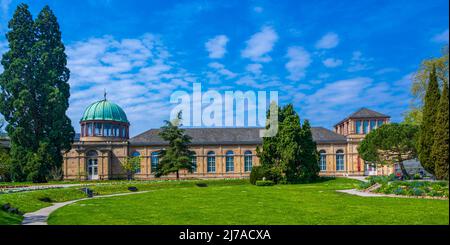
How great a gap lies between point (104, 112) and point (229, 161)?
22303 millimetres

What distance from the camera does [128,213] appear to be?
16531mm

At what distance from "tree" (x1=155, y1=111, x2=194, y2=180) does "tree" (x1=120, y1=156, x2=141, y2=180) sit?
21.5ft

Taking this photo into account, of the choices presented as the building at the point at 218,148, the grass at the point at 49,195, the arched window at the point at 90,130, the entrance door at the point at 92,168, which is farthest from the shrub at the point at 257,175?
the arched window at the point at 90,130

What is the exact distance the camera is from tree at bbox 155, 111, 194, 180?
45969mm

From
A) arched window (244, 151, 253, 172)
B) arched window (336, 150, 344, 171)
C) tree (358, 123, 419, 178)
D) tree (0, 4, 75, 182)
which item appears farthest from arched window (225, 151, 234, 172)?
tree (0, 4, 75, 182)

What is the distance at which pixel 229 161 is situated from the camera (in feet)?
193

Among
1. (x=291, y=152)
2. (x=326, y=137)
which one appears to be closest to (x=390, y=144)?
(x=291, y=152)

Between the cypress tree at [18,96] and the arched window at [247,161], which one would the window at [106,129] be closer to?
the cypress tree at [18,96]

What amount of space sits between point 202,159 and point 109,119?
16770 mm

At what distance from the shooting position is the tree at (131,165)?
52.3 meters

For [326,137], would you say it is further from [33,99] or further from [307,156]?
[33,99]

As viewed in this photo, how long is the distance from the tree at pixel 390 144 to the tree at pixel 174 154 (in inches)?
888
